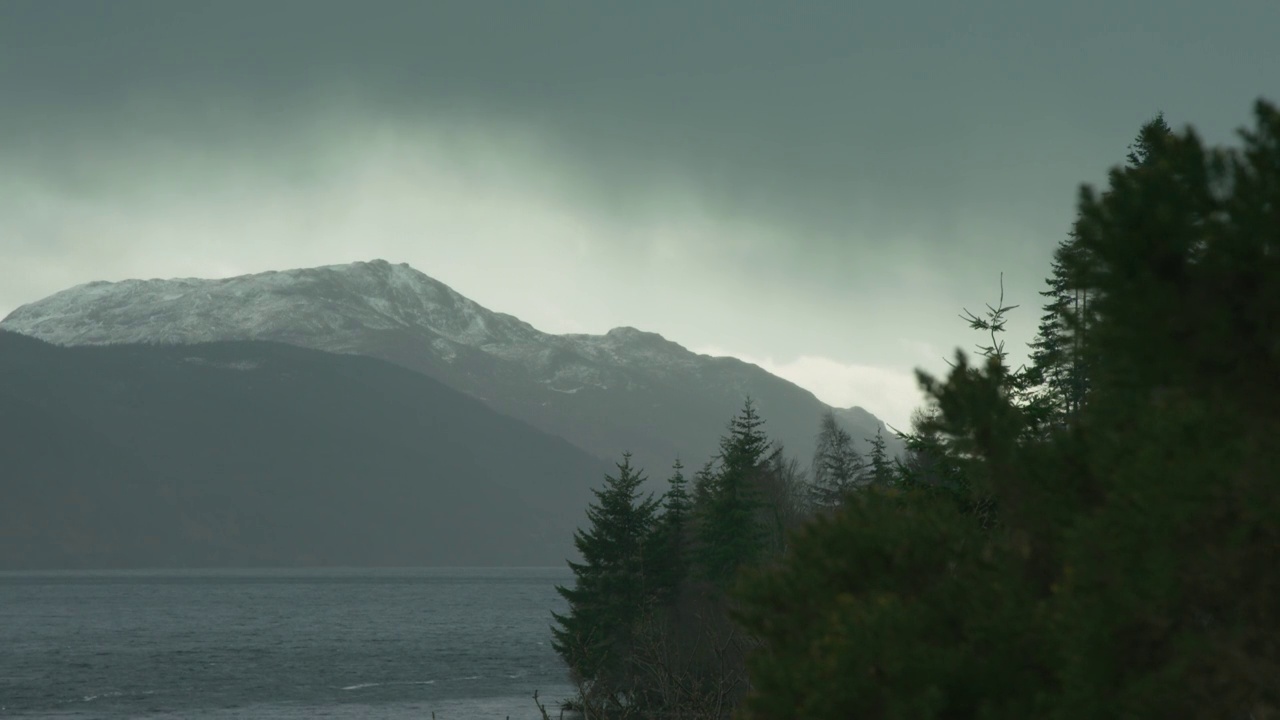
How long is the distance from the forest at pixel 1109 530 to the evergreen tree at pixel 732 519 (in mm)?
47690

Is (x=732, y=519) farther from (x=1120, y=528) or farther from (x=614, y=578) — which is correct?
(x=1120, y=528)

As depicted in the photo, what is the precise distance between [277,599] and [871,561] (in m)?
196

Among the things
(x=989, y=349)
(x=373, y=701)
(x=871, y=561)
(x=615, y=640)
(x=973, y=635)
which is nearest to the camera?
(x=973, y=635)

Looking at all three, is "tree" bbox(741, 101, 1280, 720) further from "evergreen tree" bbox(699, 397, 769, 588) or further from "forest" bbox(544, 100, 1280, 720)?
"evergreen tree" bbox(699, 397, 769, 588)

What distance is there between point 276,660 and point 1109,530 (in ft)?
347

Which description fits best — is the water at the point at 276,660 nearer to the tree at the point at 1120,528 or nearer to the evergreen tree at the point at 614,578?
the evergreen tree at the point at 614,578

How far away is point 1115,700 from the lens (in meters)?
5.74

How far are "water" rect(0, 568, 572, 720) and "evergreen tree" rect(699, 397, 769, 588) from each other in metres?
17.4

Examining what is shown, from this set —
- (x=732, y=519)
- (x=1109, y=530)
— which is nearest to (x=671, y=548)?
(x=732, y=519)

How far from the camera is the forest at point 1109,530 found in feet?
17.6

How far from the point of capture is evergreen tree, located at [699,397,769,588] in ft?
182

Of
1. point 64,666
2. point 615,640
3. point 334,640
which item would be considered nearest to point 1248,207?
point 615,640

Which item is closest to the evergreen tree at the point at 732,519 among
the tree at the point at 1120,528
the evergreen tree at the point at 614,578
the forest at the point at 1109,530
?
the evergreen tree at the point at 614,578

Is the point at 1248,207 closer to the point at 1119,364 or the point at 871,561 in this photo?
the point at 1119,364
